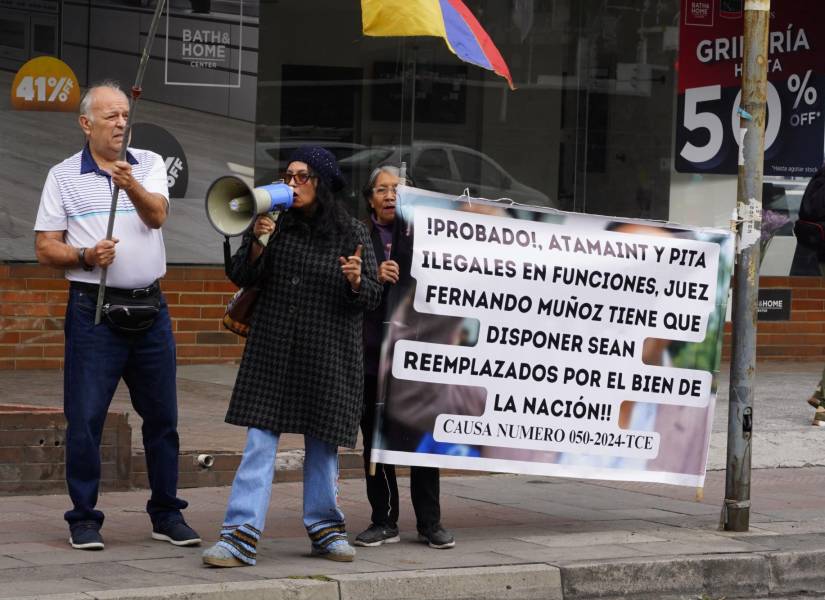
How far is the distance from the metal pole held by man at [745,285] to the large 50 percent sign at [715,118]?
42.4 inches

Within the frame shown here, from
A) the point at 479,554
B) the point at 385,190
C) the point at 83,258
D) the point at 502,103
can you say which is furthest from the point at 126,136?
the point at 502,103

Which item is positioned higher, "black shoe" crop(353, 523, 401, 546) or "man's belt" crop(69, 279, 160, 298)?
"man's belt" crop(69, 279, 160, 298)

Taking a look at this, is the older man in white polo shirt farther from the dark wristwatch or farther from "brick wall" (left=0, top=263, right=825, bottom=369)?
"brick wall" (left=0, top=263, right=825, bottom=369)

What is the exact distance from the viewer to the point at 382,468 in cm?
710

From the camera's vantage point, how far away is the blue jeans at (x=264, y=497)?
21.0 feet

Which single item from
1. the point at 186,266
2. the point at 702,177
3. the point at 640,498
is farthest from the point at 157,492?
the point at 702,177

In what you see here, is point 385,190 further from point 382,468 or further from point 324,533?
point 324,533

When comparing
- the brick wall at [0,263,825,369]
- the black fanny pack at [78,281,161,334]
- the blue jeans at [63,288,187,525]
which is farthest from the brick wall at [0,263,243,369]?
the black fanny pack at [78,281,161,334]

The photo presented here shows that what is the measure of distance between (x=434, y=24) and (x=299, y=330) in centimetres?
183

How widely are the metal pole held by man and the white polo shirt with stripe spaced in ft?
9.55

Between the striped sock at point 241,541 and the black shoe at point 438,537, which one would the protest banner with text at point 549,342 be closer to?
the black shoe at point 438,537

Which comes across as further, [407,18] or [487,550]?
[407,18]

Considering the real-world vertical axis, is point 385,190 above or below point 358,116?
below

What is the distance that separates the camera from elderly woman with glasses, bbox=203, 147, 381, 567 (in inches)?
253
